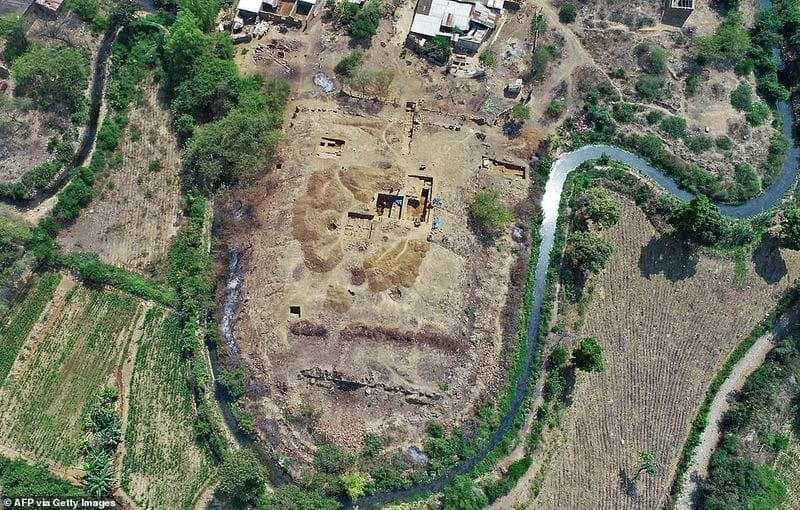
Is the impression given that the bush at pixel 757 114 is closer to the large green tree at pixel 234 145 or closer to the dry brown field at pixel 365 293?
the dry brown field at pixel 365 293

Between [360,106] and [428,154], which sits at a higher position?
[360,106]

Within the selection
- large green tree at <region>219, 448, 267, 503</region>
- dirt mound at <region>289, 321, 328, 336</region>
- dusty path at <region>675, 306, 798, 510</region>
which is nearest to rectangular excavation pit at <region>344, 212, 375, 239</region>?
dirt mound at <region>289, 321, 328, 336</region>

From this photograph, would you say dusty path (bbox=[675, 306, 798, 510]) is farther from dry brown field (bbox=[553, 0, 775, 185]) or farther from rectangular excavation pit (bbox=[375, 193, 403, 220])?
rectangular excavation pit (bbox=[375, 193, 403, 220])

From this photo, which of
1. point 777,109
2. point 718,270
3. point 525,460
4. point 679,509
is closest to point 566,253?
point 718,270

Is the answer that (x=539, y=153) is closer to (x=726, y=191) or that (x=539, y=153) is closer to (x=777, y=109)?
(x=726, y=191)

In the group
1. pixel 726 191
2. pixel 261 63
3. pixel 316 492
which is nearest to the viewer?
pixel 316 492

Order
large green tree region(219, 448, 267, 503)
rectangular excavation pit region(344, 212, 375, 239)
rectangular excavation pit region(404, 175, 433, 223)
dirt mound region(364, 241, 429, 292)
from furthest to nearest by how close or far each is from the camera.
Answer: rectangular excavation pit region(404, 175, 433, 223), rectangular excavation pit region(344, 212, 375, 239), dirt mound region(364, 241, 429, 292), large green tree region(219, 448, 267, 503)

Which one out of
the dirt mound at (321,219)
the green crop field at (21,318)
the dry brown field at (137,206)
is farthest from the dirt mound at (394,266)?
the green crop field at (21,318)
